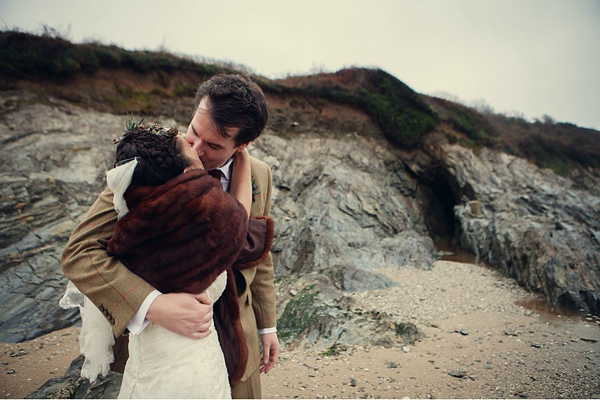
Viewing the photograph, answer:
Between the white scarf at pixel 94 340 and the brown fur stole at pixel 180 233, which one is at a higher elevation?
the brown fur stole at pixel 180 233

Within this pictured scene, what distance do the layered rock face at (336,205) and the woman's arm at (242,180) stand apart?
3.40 metres

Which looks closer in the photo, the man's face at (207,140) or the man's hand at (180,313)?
the man's hand at (180,313)

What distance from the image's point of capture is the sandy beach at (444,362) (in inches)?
Result: 131

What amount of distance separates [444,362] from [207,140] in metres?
3.84

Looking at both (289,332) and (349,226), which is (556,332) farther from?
(349,226)

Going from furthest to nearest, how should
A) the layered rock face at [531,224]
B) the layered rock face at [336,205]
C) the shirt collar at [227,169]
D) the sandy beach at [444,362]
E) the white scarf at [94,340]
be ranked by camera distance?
the layered rock face at [531,224] < the layered rock face at [336,205] < the sandy beach at [444,362] < the shirt collar at [227,169] < the white scarf at [94,340]

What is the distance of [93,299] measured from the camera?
3.83 feet

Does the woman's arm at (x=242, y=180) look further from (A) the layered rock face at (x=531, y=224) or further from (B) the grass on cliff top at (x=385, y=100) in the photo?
(B) the grass on cliff top at (x=385, y=100)

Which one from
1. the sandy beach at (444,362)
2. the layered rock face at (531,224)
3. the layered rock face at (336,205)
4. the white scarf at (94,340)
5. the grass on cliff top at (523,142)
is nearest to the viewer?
the white scarf at (94,340)

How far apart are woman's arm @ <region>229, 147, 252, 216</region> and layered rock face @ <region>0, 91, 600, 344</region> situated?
11.1 ft

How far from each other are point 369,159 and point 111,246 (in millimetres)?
11865

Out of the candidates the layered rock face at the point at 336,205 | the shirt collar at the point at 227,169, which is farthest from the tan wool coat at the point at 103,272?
the layered rock face at the point at 336,205

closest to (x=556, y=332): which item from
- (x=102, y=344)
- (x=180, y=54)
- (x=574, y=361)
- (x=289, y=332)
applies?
(x=574, y=361)

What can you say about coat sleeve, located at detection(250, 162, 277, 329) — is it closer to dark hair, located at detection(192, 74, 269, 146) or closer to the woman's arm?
the woman's arm
